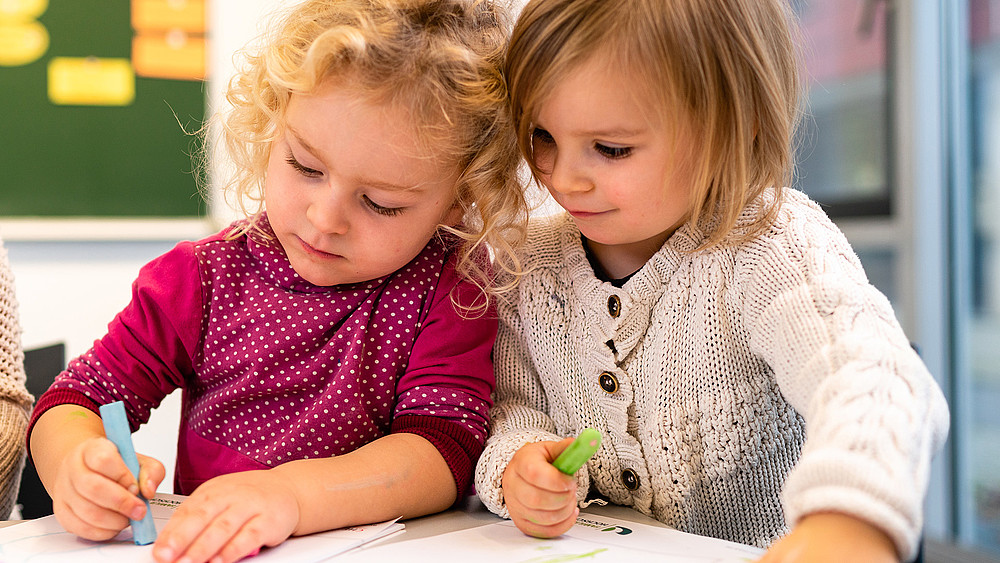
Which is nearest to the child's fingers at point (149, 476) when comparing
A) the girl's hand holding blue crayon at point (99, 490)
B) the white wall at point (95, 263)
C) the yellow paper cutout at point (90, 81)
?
the girl's hand holding blue crayon at point (99, 490)

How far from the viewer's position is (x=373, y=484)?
687 mm

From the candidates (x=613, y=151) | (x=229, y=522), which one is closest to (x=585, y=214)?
(x=613, y=151)

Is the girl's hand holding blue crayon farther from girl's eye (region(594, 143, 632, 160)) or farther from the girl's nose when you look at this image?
girl's eye (region(594, 143, 632, 160))

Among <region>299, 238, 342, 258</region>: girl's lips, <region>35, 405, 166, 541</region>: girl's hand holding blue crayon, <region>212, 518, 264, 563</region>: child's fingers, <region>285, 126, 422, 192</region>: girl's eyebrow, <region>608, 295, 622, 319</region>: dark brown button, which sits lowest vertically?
<region>212, 518, 264, 563</region>: child's fingers

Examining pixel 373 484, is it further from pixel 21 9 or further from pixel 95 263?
pixel 21 9

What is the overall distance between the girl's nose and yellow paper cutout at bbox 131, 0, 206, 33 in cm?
137

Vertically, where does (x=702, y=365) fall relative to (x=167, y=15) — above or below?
below

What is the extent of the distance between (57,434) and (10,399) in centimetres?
13

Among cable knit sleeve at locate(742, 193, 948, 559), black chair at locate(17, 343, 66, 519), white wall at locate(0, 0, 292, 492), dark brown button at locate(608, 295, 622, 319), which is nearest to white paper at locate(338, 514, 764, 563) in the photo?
cable knit sleeve at locate(742, 193, 948, 559)

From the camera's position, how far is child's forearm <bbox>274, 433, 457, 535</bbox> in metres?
0.65

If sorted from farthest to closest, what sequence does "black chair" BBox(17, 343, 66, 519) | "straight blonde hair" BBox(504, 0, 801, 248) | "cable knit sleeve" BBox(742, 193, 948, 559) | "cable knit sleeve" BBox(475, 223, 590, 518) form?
"black chair" BBox(17, 343, 66, 519)
"cable knit sleeve" BBox(475, 223, 590, 518)
"straight blonde hair" BBox(504, 0, 801, 248)
"cable knit sleeve" BBox(742, 193, 948, 559)

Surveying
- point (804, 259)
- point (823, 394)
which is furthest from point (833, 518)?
point (804, 259)

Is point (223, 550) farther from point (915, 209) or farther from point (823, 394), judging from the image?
point (915, 209)

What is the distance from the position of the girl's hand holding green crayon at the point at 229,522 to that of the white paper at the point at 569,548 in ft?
0.19
